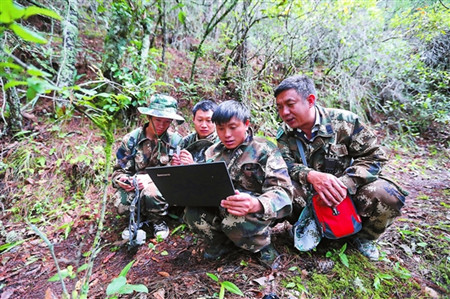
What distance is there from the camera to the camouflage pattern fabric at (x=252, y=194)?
2057mm

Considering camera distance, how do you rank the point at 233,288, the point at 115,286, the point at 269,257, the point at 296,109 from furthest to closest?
the point at 296,109, the point at 269,257, the point at 233,288, the point at 115,286

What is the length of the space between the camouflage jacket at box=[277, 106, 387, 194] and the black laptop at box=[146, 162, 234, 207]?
94 cm

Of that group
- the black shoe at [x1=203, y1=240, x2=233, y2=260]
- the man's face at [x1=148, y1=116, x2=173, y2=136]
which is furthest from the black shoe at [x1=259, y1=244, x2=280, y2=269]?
the man's face at [x1=148, y1=116, x2=173, y2=136]

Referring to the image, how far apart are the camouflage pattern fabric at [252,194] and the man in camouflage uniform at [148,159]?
0.96 metres

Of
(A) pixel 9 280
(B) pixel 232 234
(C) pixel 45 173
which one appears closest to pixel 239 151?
(B) pixel 232 234

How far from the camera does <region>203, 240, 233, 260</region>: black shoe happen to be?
2.44m

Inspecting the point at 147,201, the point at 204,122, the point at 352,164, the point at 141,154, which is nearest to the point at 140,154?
the point at 141,154

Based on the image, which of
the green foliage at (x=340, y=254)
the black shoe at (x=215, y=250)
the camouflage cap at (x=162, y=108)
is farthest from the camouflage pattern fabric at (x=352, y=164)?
the camouflage cap at (x=162, y=108)

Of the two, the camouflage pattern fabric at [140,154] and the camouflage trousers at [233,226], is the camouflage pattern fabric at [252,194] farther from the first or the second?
the camouflage pattern fabric at [140,154]

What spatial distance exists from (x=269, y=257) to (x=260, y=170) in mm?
816

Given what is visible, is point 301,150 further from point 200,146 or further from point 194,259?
point 194,259

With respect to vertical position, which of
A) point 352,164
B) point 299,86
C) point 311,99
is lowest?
point 352,164

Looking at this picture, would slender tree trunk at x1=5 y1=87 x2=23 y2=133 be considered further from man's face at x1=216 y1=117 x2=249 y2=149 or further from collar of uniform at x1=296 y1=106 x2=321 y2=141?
collar of uniform at x1=296 y1=106 x2=321 y2=141

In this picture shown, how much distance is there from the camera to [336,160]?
2.48 metres
